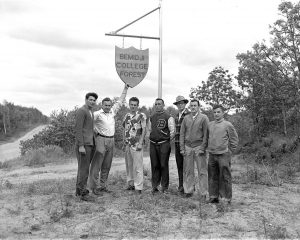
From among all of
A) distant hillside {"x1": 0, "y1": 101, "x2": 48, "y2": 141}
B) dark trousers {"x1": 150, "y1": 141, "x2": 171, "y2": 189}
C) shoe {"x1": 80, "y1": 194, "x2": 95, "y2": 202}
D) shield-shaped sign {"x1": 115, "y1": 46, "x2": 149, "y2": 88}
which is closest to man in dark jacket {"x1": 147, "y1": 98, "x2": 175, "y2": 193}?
dark trousers {"x1": 150, "y1": 141, "x2": 171, "y2": 189}

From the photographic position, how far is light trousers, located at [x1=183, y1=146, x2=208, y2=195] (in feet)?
21.5

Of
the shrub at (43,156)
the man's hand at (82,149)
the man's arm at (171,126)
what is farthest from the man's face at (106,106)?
the shrub at (43,156)

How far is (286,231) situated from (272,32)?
8.74 metres

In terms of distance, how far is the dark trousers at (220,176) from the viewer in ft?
20.2

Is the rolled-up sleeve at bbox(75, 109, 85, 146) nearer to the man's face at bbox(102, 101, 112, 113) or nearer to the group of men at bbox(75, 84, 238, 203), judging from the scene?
the group of men at bbox(75, 84, 238, 203)

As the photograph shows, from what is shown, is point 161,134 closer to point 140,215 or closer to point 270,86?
point 140,215

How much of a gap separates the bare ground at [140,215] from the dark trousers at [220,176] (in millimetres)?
274

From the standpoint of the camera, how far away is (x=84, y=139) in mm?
6176

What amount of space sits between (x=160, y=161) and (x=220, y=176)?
3.89ft

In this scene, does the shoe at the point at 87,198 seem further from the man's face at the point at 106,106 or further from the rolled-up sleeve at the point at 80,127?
the man's face at the point at 106,106

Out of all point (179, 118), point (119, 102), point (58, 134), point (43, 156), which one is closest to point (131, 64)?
point (119, 102)

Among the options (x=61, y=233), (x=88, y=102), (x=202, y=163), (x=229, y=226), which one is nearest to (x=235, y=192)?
(x=202, y=163)

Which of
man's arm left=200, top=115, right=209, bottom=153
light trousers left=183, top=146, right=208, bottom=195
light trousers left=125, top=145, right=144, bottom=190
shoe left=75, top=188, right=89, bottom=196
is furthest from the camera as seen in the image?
light trousers left=125, top=145, right=144, bottom=190

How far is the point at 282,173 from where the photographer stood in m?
9.98
